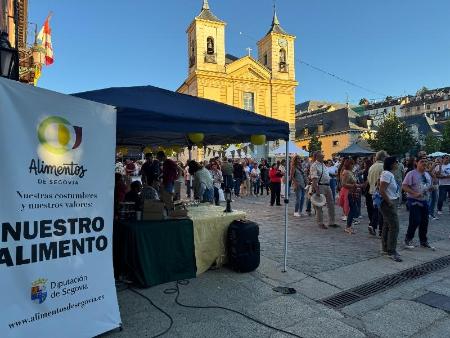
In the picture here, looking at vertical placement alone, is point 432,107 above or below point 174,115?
above

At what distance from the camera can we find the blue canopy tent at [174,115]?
14.4ft

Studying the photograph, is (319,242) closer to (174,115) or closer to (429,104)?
(174,115)

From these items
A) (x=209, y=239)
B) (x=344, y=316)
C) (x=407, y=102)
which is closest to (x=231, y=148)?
(x=209, y=239)

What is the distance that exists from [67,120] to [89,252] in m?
1.27

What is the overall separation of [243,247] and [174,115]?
7.49 feet

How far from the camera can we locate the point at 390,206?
5941 millimetres

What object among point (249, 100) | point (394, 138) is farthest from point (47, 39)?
point (394, 138)

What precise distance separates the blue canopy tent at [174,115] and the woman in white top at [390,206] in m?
1.85

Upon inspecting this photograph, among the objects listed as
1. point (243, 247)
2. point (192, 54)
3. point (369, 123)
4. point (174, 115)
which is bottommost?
point (243, 247)

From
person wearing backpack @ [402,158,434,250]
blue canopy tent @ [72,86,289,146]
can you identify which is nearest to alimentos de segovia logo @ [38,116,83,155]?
blue canopy tent @ [72,86,289,146]

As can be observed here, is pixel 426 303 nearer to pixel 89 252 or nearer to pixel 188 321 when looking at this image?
pixel 188 321

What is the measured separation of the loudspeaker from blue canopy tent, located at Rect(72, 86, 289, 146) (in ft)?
4.87

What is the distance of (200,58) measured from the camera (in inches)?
1571

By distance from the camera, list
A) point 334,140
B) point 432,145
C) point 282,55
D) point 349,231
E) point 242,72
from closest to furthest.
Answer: point 349,231, point 242,72, point 282,55, point 432,145, point 334,140
